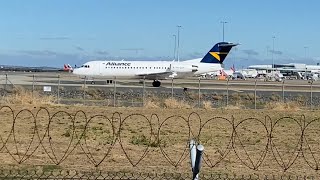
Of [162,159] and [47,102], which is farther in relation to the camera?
[47,102]

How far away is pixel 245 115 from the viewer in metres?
29.2

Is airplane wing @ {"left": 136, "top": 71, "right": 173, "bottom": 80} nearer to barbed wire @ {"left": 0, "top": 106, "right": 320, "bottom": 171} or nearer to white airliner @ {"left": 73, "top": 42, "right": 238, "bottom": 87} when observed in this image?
white airliner @ {"left": 73, "top": 42, "right": 238, "bottom": 87}

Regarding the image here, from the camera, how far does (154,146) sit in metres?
16.8

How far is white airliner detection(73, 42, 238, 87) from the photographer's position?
231 feet

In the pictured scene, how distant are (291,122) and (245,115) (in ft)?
12.2

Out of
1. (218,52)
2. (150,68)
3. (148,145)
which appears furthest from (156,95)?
(218,52)

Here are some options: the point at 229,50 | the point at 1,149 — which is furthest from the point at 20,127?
the point at 229,50

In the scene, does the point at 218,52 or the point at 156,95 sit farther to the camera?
the point at 218,52

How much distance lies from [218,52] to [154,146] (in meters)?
62.4

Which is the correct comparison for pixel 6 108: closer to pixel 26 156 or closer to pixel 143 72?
pixel 26 156

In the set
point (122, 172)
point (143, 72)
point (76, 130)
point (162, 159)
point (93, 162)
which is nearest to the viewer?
point (122, 172)

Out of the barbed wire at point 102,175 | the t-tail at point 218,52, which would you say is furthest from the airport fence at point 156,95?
the barbed wire at point 102,175

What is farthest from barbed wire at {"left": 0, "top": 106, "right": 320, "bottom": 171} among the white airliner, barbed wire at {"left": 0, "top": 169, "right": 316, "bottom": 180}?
the white airliner

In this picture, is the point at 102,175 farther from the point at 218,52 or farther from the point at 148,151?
the point at 218,52
